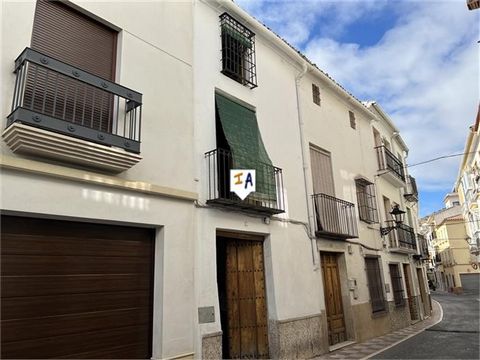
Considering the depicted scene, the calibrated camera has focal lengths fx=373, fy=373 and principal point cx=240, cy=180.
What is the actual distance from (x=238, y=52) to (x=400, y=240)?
34.7 ft

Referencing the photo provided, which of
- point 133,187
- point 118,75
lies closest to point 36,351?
point 133,187

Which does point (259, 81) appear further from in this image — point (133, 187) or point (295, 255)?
point (133, 187)

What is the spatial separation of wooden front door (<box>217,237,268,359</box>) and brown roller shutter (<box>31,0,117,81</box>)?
417 cm

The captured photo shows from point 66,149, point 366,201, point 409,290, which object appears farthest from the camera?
point 409,290

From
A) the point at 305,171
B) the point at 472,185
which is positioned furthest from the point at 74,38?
the point at 472,185

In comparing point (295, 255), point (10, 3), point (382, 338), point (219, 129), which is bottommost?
point (382, 338)

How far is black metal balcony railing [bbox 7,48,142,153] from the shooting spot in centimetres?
441

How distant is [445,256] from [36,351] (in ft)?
171

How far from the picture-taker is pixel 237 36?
28.1 feet

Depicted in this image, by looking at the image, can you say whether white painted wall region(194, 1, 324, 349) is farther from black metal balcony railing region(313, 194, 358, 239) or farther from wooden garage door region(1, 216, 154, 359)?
wooden garage door region(1, 216, 154, 359)

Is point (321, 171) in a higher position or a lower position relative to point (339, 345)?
higher

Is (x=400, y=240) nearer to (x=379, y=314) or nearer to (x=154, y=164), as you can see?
(x=379, y=314)

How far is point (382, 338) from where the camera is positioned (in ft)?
36.9

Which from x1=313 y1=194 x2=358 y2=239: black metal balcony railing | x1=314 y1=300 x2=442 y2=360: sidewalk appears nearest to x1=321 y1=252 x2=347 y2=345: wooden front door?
x1=314 y1=300 x2=442 y2=360: sidewalk
